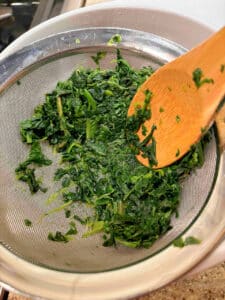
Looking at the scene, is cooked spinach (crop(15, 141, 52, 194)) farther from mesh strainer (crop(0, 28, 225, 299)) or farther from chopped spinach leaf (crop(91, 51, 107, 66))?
chopped spinach leaf (crop(91, 51, 107, 66))

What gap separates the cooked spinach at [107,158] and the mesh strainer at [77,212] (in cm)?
3

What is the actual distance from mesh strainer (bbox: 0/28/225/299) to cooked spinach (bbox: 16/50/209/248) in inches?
1.3

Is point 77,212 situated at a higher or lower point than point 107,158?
lower

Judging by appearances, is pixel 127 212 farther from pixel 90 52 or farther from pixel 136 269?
pixel 90 52

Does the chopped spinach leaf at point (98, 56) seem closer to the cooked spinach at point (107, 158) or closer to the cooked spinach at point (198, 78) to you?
the cooked spinach at point (107, 158)

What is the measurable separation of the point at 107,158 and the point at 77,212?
0.21 m

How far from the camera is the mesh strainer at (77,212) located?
3.94 ft

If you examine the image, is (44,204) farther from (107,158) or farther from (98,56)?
(98,56)

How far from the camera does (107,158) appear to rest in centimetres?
143

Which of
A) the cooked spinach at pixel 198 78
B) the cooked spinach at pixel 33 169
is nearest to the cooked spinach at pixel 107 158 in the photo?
the cooked spinach at pixel 33 169

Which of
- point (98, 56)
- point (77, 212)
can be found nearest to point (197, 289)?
point (77, 212)

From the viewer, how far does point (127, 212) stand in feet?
4.45

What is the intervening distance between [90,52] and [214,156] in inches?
22.9

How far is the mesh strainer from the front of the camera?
1202 mm
